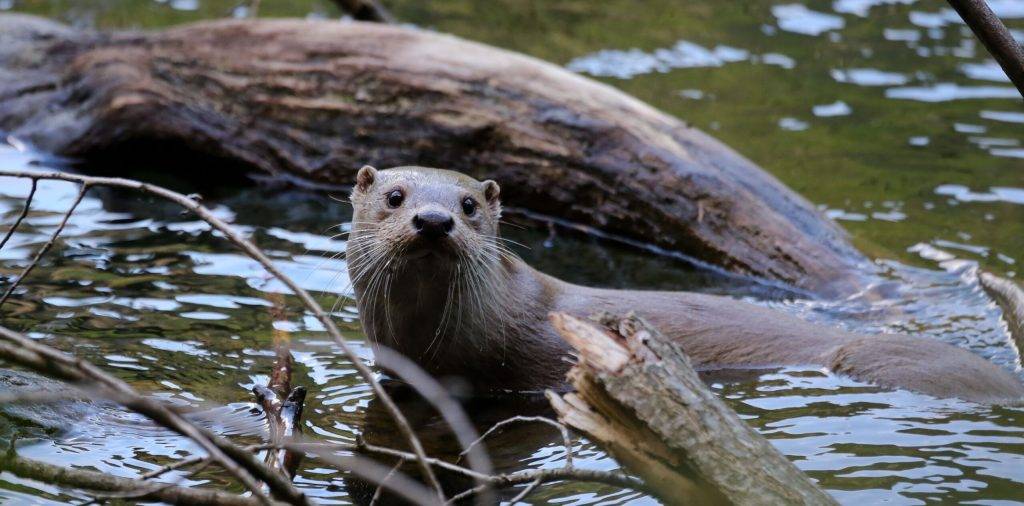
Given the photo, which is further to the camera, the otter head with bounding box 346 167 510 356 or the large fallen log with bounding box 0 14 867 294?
the large fallen log with bounding box 0 14 867 294

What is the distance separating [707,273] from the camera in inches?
272

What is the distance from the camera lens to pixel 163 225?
717 centimetres

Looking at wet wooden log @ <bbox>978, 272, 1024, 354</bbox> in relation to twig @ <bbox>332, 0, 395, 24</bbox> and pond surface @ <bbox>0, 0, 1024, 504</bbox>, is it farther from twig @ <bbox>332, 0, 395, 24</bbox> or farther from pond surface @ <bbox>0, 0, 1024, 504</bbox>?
twig @ <bbox>332, 0, 395, 24</bbox>

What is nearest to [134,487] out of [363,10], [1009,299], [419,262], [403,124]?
[419,262]

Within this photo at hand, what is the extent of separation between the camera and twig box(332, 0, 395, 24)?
29.1 ft

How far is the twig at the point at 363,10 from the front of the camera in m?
8.88

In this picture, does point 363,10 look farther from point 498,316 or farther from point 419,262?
point 419,262

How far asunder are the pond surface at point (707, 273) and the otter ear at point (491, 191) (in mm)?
895

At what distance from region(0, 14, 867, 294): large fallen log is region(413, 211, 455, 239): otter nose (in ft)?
9.18

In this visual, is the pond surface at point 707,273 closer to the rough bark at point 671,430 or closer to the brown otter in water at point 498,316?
the brown otter in water at point 498,316

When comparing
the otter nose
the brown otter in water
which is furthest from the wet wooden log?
the otter nose

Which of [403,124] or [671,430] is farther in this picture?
[403,124]

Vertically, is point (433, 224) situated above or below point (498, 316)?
above

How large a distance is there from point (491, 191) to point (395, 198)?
1.73ft
